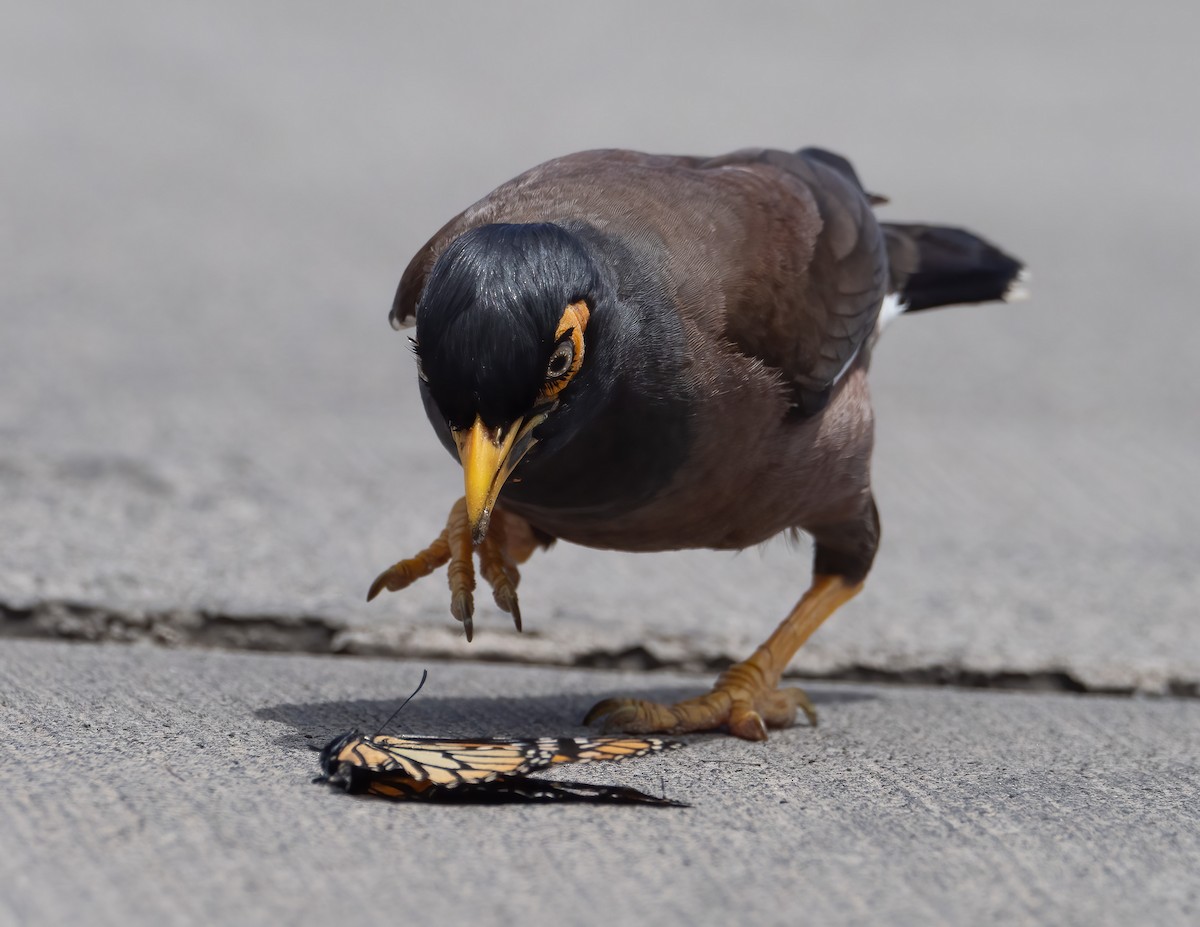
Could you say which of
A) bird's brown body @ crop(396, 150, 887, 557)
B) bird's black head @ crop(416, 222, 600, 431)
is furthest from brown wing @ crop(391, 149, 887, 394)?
bird's black head @ crop(416, 222, 600, 431)

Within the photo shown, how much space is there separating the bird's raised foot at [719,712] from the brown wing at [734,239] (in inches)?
30.9

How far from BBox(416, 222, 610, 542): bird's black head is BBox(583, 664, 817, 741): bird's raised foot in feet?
3.08

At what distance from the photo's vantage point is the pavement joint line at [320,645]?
14.0 ft

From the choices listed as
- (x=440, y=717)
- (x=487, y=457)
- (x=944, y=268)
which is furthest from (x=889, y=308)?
(x=487, y=457)

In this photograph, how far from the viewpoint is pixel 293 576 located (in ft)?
15.7

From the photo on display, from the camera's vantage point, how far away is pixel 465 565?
3.57m

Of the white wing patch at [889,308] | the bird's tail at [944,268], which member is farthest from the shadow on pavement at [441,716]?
the bird's tail at [944,268]

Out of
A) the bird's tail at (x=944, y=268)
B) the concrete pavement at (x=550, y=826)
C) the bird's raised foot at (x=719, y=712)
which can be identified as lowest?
the bird's raised foot at (x=719, y=712)

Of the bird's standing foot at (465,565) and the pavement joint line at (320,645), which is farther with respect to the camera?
the pavement joint line at (320,645)

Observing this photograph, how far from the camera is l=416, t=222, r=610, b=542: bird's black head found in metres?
2.77

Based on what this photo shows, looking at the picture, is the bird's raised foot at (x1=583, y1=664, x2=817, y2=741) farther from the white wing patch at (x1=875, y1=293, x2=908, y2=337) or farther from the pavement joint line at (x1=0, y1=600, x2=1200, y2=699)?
the white wing patch at (x1=875, y1=293, x2=908, y2=337)

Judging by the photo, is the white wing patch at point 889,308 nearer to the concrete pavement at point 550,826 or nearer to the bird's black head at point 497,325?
the concrete pavement at point 550,826

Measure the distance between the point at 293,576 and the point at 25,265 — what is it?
3765 millimetres

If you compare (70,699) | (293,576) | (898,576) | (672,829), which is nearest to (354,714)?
(70,699)
